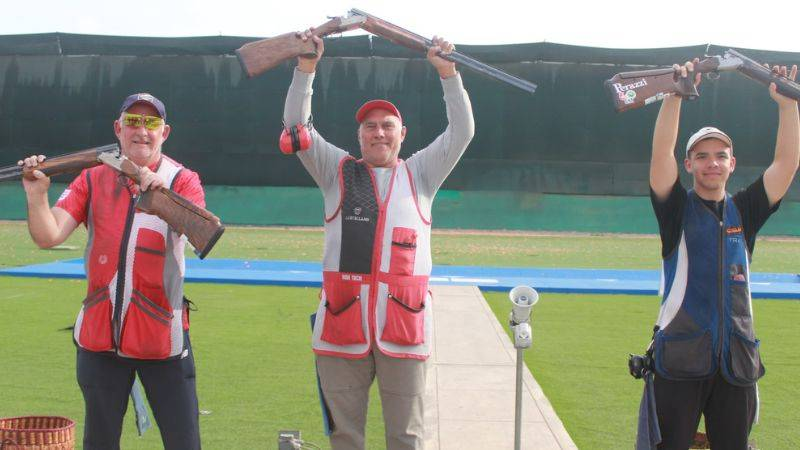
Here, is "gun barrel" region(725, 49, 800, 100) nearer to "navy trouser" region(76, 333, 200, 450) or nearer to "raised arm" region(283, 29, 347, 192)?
"raised arm" region(283, 29, 347, 192)

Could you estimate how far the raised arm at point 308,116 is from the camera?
3373 mm

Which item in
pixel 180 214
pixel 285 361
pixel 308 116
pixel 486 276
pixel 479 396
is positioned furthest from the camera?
pixel 486 276

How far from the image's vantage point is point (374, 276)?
328 cm

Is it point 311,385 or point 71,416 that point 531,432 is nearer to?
point 311,385

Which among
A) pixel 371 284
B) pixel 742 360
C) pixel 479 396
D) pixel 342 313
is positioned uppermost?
pixel 371 284

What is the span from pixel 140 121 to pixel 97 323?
725 mm

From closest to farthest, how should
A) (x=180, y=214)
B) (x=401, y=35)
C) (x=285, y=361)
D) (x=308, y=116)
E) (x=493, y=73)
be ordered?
1. (x=180, y=214)
2. (x=308, y=116)
3. (x=401, y=35)
4. (x=493, y=73)
5. (x=285, y=361)

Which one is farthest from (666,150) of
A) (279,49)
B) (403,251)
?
(279,49)

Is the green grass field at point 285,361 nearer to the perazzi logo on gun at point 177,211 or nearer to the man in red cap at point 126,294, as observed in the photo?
the man in red cap at point 126,294

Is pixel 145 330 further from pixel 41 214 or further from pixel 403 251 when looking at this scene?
pixel 403 251

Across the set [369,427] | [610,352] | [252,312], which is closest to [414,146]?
[252,312]

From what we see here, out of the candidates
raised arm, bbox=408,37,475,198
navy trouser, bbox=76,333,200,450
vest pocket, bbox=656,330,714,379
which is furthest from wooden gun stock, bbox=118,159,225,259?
vest pocket, bbox=656,330,714,379

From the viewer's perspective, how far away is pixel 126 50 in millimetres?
22172

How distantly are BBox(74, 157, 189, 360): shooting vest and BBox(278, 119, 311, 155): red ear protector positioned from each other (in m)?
0.44
